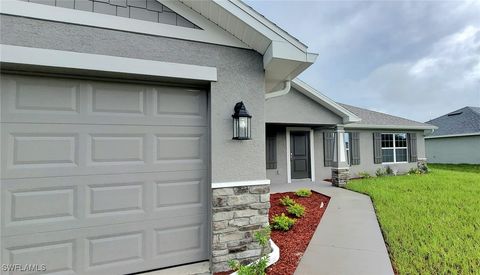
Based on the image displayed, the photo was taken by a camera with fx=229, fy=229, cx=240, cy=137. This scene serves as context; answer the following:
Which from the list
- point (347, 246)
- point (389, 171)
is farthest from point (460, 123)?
point (347, 246)

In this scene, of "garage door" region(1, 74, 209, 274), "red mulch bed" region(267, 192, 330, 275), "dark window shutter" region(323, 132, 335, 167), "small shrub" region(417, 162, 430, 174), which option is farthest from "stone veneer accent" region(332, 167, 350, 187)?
"garage door" region(1, 74, 209, 274)

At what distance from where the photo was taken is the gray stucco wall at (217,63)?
2543 millimetres

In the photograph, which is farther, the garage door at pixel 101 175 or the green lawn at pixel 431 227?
the green lawn at pixel 431 227

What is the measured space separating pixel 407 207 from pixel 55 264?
23.6ft

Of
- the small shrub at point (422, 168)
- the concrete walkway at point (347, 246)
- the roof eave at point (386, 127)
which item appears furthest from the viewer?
the small shrub at point (422, 168)

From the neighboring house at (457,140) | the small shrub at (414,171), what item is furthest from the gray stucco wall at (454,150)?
the small shrub at (414,171)

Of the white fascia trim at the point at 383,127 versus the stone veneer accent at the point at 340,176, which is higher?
the white fascia trim at the point at 383,127

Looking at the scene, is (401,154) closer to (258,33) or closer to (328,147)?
(328,147)

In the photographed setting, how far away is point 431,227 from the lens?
4500 mm

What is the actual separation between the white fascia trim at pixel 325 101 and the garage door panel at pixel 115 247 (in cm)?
719

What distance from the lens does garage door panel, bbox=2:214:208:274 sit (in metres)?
2.53

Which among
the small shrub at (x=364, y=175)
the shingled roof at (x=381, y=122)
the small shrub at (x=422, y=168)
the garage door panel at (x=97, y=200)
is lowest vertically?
the small shrub at (x=364, y=175)

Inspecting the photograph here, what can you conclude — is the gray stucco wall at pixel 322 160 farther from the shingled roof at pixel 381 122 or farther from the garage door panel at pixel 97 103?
the garage door panel at pixel 97 103

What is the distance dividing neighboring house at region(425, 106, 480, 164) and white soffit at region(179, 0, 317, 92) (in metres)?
20.5
